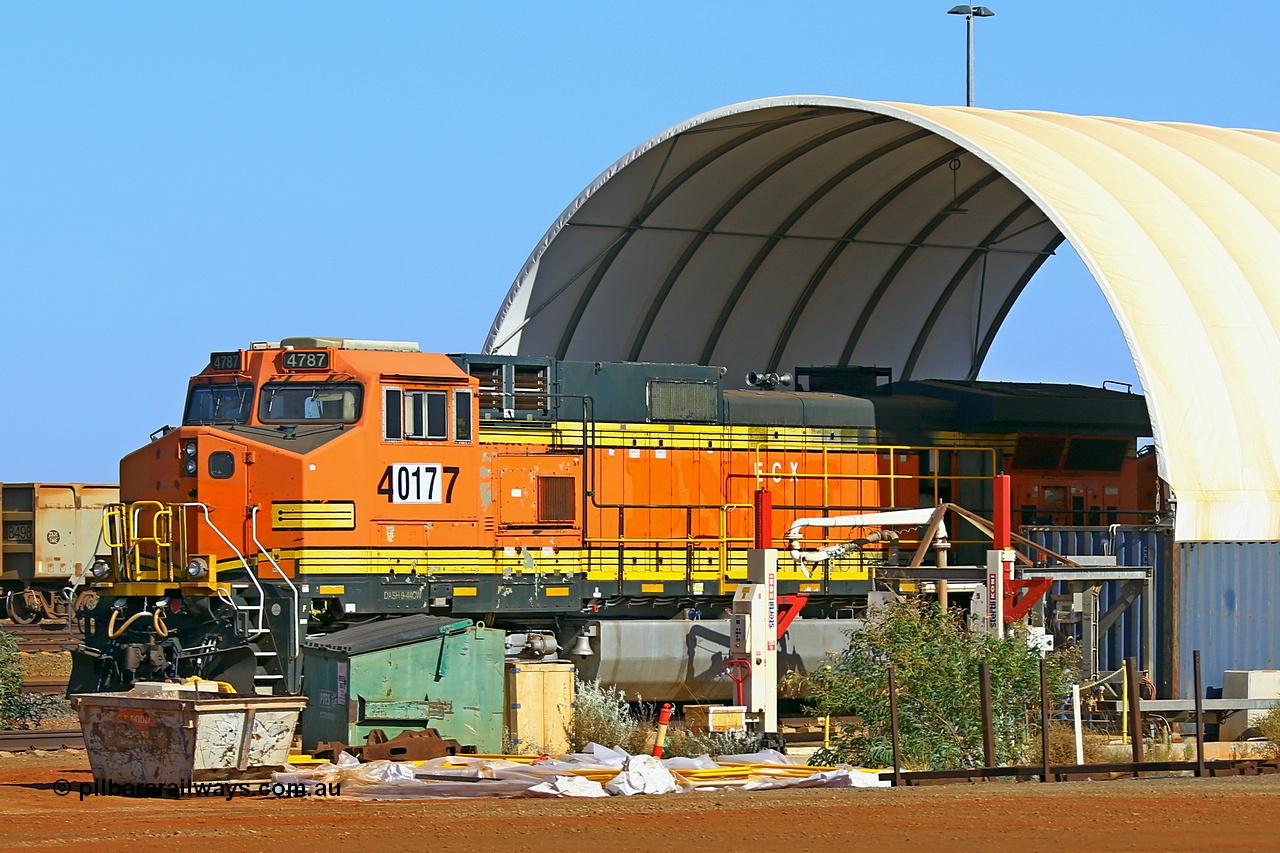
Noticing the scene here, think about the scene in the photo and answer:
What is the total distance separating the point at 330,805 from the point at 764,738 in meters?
5.03

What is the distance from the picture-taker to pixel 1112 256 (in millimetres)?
19844

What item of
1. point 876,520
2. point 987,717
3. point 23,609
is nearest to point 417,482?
point 876,520

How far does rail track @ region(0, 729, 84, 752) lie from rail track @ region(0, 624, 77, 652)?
10717 millimetres

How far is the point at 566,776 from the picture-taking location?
559 inches

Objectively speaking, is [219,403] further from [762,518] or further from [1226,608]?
[1226,608]

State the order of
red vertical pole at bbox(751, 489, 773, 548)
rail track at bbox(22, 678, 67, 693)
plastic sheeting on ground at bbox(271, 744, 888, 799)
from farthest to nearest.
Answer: rail track at bbox(22, 678, 67, 693) < red vertical pole at bbox(751, 489, 773, 548) < plastic sheeting on ground at bbox(271, 744, 888, 799)

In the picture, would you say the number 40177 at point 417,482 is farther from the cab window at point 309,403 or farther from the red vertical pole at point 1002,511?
the red vertical pole at point 1002,511

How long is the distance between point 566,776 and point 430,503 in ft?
17.0

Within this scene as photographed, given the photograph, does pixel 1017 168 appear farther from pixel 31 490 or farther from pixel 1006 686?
pixel 31 490

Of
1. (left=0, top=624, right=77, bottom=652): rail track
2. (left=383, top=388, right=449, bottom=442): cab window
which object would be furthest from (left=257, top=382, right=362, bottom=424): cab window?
(left=0, top=624, right=77, bottom=652): rail track

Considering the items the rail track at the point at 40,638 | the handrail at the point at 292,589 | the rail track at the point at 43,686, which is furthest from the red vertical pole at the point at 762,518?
the rail track at the point at 40,638

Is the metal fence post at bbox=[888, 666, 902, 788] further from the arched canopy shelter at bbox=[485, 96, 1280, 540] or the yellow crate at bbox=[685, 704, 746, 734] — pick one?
the arched canopy shelter at bbox=[485, 96, 1280, 540]

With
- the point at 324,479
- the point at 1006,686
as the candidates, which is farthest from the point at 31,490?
the point at 1006,686

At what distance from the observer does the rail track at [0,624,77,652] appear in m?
29.9
